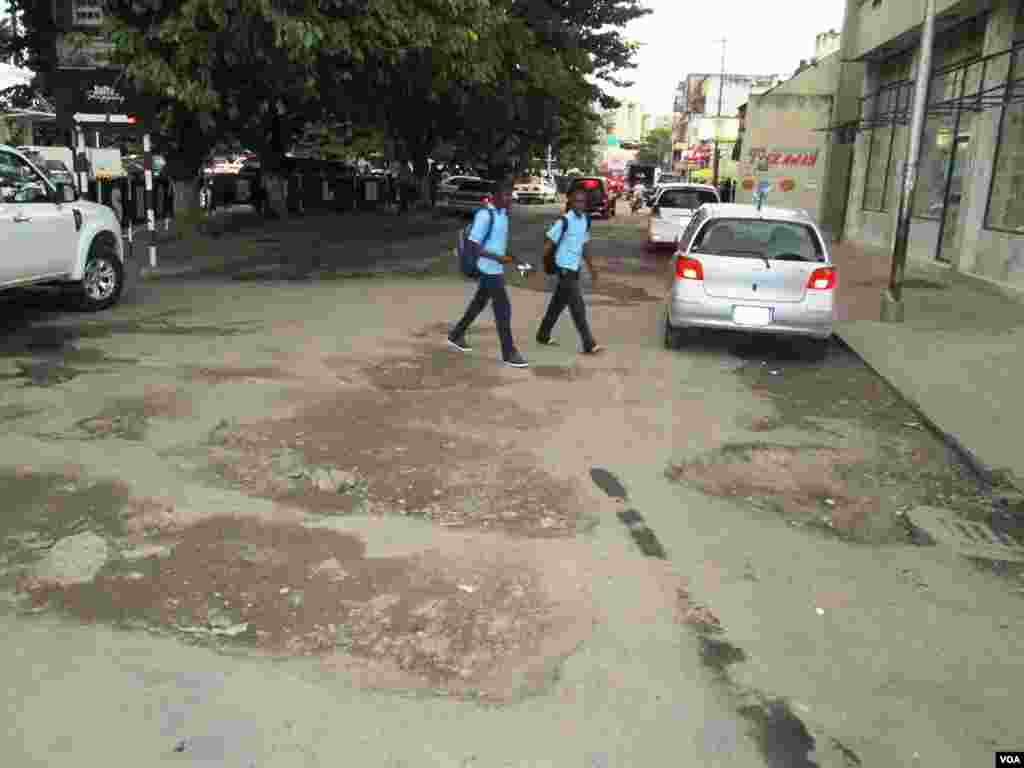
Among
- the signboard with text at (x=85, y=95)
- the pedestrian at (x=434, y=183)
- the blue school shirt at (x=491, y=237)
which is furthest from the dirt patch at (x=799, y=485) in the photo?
the pedestrian at (x=434, y=183)

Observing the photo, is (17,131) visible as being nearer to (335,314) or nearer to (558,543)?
(335,314)

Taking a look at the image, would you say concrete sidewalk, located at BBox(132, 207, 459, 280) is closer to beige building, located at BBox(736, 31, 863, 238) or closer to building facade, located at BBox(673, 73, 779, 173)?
beige building, located at BBox(736, 31, 863, 238)

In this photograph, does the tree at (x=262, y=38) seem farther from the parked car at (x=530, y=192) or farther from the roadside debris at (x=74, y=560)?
the parked car at (x=530, y=192)

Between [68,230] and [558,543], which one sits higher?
[68,230]

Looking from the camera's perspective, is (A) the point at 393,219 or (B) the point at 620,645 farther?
(A) the point at 393,219

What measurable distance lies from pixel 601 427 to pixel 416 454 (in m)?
1.59

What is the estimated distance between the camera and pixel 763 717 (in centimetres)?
341

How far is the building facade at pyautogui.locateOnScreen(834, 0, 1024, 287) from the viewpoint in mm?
15289

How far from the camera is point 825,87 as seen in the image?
30234 millimetres

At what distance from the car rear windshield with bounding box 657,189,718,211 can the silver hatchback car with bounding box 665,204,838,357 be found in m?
12.3

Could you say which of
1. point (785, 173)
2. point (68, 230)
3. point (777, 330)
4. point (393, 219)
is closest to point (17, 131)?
point (393, 219)

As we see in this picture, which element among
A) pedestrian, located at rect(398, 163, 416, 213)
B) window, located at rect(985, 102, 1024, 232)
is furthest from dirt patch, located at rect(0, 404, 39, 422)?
pedestrian, located at rect(398, 163, 416, 213)

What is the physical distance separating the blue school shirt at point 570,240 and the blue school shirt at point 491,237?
2.55 ft

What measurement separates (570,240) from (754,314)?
2039 millimetres
